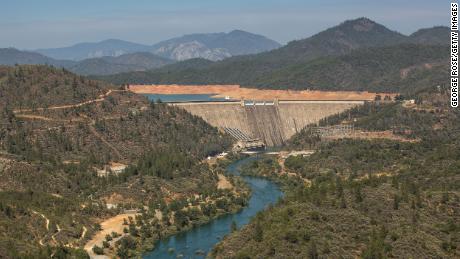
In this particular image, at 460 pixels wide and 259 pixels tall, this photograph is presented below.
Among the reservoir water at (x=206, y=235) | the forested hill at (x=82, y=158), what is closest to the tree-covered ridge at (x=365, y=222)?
the reservoir water at (x=206, y=235)

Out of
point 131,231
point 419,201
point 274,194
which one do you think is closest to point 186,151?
point 274,194

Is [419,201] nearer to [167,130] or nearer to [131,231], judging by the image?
[131,231]

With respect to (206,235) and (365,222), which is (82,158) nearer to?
A: (206,235)

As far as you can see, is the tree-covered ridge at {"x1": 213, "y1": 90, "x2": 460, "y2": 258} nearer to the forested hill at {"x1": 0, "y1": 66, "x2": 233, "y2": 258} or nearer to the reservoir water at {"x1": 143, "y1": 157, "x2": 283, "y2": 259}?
the reservoir water at {"x1": 143, "y1": 157, "x2": 283, "y2": 259}

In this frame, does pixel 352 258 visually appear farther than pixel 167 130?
No

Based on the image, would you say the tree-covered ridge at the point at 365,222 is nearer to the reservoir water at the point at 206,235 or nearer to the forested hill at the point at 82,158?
the reservoir water at the point at 206,235

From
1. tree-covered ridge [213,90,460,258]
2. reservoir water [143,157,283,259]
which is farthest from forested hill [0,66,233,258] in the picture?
tree-covered ridge [213,90,460,258]
